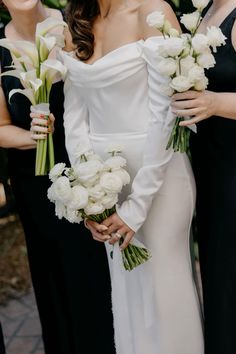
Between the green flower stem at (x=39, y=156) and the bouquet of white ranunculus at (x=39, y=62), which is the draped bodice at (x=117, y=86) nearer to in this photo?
the bouquet of white ranunculus at (x=39, y=62)

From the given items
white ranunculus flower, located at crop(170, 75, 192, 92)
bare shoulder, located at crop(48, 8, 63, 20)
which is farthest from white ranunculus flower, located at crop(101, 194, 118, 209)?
bare shoulder, located at crop(48, 8, 63, 20)

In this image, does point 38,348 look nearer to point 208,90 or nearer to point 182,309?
point 182,309

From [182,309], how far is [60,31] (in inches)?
55.0

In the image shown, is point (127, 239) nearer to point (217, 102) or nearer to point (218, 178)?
point (218, 178)

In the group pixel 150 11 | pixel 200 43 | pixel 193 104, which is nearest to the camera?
pixel 200 43

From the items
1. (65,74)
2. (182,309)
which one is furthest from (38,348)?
(65,74)

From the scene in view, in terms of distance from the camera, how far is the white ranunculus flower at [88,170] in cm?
249

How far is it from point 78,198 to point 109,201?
133 millimetres

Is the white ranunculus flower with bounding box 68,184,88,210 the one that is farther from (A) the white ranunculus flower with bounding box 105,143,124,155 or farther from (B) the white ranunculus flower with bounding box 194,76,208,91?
(B) the white ranunculus flower with bounding box 194,76,208,91

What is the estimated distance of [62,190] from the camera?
248cm

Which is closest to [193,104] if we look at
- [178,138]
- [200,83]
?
[200,83]

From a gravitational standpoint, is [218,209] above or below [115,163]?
below

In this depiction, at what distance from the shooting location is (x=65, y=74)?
2658 millimetres

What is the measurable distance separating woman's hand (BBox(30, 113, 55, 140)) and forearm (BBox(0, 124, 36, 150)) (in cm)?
21
